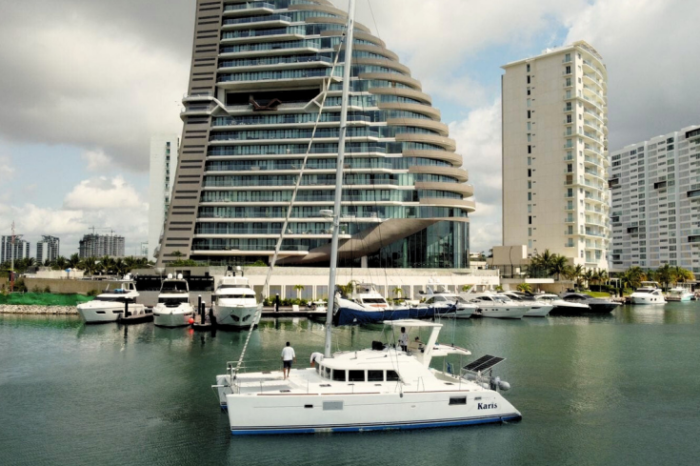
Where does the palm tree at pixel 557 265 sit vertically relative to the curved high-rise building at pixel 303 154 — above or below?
below

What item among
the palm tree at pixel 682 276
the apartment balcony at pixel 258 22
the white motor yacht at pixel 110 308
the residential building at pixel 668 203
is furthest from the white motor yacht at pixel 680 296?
the white motor yacht at pixel 110 308

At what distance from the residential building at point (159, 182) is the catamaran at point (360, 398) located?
141 metres

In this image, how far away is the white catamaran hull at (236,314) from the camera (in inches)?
2126

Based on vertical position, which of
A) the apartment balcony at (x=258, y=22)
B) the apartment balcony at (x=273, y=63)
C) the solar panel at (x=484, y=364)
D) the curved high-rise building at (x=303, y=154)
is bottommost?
the solar panel at (x=484, y=364)

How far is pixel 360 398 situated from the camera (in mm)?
22781

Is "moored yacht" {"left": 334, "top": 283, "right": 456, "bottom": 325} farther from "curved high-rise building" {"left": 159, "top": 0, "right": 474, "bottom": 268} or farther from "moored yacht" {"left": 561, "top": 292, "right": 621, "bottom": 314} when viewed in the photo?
"moored yacht" {"left": 561, "top": 292, "right": 621, "bottom": 314}

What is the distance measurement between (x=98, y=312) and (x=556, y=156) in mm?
90869

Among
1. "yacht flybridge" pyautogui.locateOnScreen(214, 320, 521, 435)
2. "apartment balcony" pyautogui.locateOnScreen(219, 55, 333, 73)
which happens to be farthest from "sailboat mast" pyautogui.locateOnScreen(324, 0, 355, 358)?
"apartment balcony" pyautogui.locateOnScreen(219, 55, 333, 73)

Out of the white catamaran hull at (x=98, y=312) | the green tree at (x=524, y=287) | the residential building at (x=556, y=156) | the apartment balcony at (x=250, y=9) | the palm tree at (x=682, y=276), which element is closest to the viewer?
the white catamaran hull at (x=98, y=312)

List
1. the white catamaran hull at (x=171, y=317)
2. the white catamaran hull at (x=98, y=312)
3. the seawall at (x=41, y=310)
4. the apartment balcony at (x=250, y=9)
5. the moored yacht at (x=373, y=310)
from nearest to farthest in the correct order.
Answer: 1. the moored yacht at (x=373, y=310)
2. the white catamaran hull at (x=171, y=317)
3. the white catamaran hull at (x=98, y=312)
4. the seawall at (x=41, y=310)
5. the apartment balcony at (x=250, y=9)

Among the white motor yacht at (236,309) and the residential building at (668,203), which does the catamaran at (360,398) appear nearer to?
the white motor yacht at (236,309)

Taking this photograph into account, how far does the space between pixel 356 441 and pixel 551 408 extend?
10160 mm

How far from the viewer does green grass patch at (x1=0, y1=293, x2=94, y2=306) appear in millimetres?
72062

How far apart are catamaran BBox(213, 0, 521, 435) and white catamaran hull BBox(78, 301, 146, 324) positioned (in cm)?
3936
